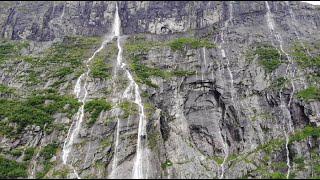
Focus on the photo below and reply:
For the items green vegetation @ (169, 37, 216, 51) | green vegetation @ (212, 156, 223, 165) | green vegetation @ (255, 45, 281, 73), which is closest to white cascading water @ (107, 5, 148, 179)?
green vegetation @ (212, 156, 223, 165)

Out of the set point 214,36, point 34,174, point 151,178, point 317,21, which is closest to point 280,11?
point 317,21

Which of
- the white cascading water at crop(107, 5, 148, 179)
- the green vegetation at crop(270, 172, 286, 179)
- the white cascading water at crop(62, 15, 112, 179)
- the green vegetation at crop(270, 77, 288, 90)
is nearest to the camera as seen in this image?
the green vegetation at crop(270, 172, 286, 179)

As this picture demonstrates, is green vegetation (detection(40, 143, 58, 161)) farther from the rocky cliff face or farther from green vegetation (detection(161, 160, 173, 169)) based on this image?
green vegetation (detection(161, 160, 173, 169))

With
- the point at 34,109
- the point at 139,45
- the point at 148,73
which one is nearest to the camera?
the point at 34,109

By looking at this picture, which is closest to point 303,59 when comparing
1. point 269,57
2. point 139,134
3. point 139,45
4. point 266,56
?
point 269,57

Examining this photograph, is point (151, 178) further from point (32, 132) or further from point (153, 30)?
point (153, 30)

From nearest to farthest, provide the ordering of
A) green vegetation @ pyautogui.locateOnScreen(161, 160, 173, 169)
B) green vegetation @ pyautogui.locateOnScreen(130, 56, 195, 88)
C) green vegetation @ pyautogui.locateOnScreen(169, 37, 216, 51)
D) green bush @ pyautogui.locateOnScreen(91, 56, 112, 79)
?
1. green vegetation @ pyautogui.locateOnScreen(161, 160, 173, 169)
2. green vegetation @ pyautogui.locateOnScreen(130, 56, 195, 88)
3. green bush @ pyautogui.locateOnScreen(91, 56, 112, 79)
4. green vegetation @ pyautogui.locateOnScreen(169, 37, 216, 51)

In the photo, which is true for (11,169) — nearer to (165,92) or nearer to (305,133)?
(165,92)
